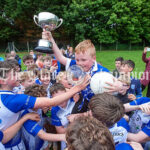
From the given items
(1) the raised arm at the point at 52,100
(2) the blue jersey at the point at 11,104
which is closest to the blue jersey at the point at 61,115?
(1) the raised arm at the point at 52,100

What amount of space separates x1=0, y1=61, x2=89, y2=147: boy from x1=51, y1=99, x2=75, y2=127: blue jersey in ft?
1.66

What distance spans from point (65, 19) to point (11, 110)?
2513 centimetres

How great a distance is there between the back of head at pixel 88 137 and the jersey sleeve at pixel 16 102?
703 mm

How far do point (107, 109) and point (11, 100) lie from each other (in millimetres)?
1016

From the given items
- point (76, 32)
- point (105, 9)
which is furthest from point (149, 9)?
point (76, 32)

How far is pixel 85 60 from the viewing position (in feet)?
7.43

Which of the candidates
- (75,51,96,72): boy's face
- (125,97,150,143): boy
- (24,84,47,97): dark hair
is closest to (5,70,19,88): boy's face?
(24,84,47,97): dark hair

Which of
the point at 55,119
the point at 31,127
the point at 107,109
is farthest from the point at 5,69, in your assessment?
the point at 107,109

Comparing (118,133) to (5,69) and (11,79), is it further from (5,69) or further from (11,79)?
(5,69)

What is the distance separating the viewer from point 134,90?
142 inches

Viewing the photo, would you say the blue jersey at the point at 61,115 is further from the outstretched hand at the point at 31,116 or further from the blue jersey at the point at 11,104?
the blue jersey at the point at 11,104

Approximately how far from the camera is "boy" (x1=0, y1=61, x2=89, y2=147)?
1646mm

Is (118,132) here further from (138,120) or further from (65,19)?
(65,19)

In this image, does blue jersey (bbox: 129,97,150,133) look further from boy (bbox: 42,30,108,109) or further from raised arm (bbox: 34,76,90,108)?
raised arm (bbox: 34,76,90,108)
